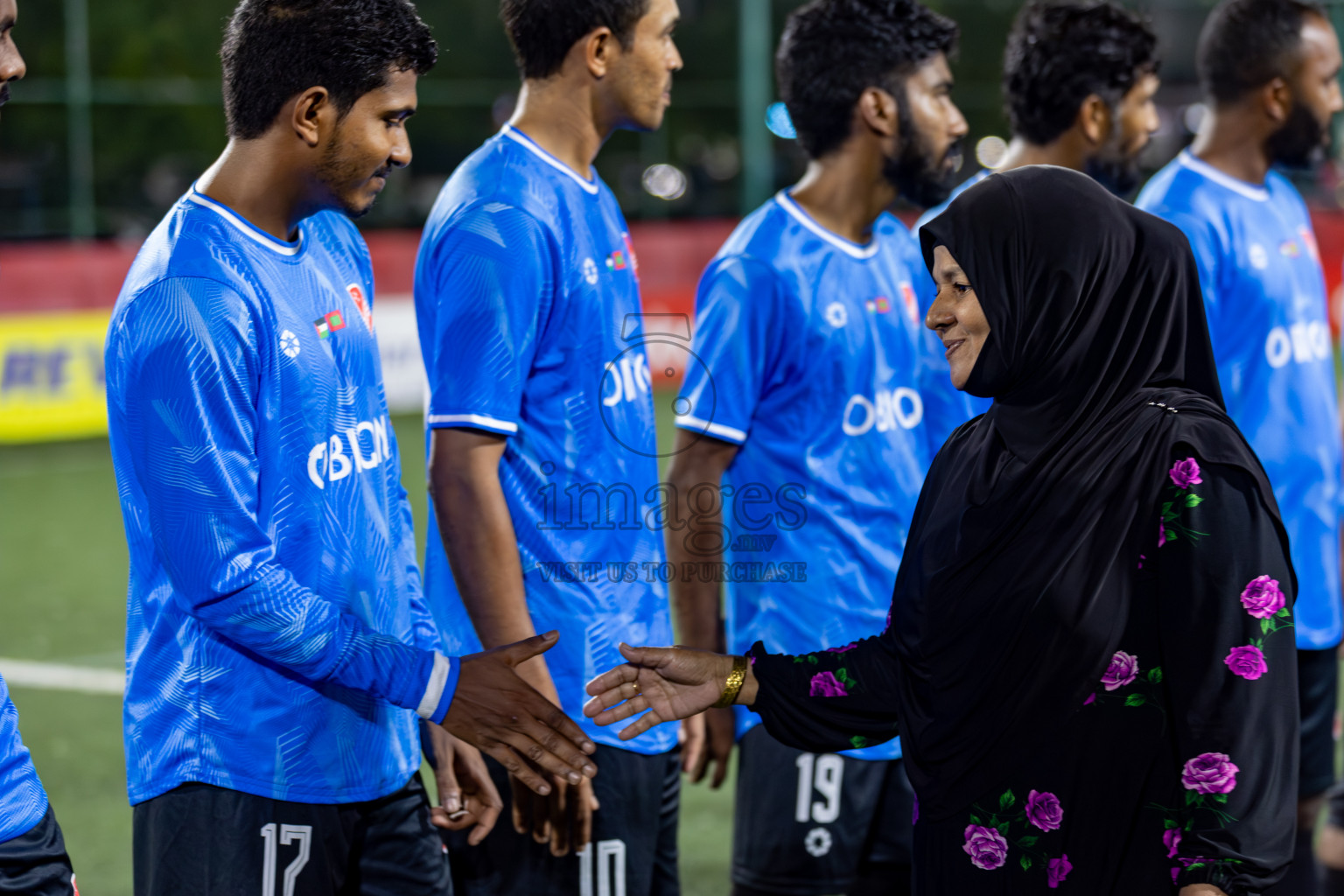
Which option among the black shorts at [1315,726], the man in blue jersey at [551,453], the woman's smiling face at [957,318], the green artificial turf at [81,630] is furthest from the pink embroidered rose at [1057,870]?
the green artificial turf at [81,630]

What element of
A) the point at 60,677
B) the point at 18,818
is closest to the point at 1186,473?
the point at 18,818

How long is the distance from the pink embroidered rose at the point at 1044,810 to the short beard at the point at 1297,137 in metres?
2.97

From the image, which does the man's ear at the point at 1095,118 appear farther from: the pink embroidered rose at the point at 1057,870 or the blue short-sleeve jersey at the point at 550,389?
the pink embroidered rose at the point at 1057,870

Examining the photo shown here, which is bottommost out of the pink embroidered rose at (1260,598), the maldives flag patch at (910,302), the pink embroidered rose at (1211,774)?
the pink embroidered rose at (1211,774)

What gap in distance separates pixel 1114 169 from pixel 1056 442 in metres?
2.68

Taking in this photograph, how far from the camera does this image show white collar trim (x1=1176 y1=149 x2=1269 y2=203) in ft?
15.4

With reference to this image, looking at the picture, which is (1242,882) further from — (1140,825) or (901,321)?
(901,321)

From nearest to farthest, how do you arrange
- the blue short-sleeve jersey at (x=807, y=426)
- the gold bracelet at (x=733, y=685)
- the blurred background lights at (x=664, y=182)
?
the gold bracelet at (x=733, y=685)
the blue short-sleeve jersey at (x=807, y=426)
the blurred background lights at (x=664, y=182)

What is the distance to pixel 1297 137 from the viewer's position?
4.82m

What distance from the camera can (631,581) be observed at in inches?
128

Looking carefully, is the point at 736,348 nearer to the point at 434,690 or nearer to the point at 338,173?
the point at 338,173

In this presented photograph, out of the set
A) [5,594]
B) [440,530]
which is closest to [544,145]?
[440,530]

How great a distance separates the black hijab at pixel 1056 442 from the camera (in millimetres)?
2383

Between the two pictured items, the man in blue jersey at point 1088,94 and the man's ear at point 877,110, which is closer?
the man's ear at point 877,110
